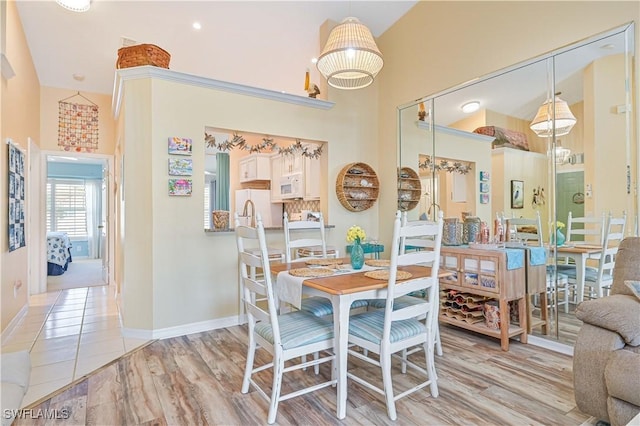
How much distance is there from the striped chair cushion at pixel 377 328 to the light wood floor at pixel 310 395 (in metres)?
0.42

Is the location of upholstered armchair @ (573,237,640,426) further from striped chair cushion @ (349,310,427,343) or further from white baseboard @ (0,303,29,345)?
white baseboard @ (0,303,29,345)

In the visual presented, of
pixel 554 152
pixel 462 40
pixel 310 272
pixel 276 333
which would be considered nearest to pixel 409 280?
pixel 310 272

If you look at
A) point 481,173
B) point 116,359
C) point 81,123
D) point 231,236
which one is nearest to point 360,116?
point 481,173

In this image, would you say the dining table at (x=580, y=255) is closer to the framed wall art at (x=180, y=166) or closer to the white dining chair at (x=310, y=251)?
the white dining chair at (x=310, y=251)

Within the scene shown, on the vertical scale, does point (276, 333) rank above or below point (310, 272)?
below

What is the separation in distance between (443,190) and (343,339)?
95.5 inches

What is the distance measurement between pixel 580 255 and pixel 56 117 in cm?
661

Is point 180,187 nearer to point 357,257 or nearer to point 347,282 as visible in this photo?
point 357,257

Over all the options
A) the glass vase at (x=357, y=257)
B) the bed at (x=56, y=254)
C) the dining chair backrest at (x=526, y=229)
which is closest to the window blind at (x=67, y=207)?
the bed at (x=56, y=254)

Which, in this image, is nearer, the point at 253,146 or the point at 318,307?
the point at 318,307

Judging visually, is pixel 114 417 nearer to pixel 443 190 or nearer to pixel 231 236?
pixel 231 236

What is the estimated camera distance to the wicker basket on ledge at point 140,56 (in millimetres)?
3146

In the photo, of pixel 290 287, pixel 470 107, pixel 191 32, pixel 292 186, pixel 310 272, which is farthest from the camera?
pixel 292 186

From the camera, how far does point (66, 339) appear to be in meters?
3.16
